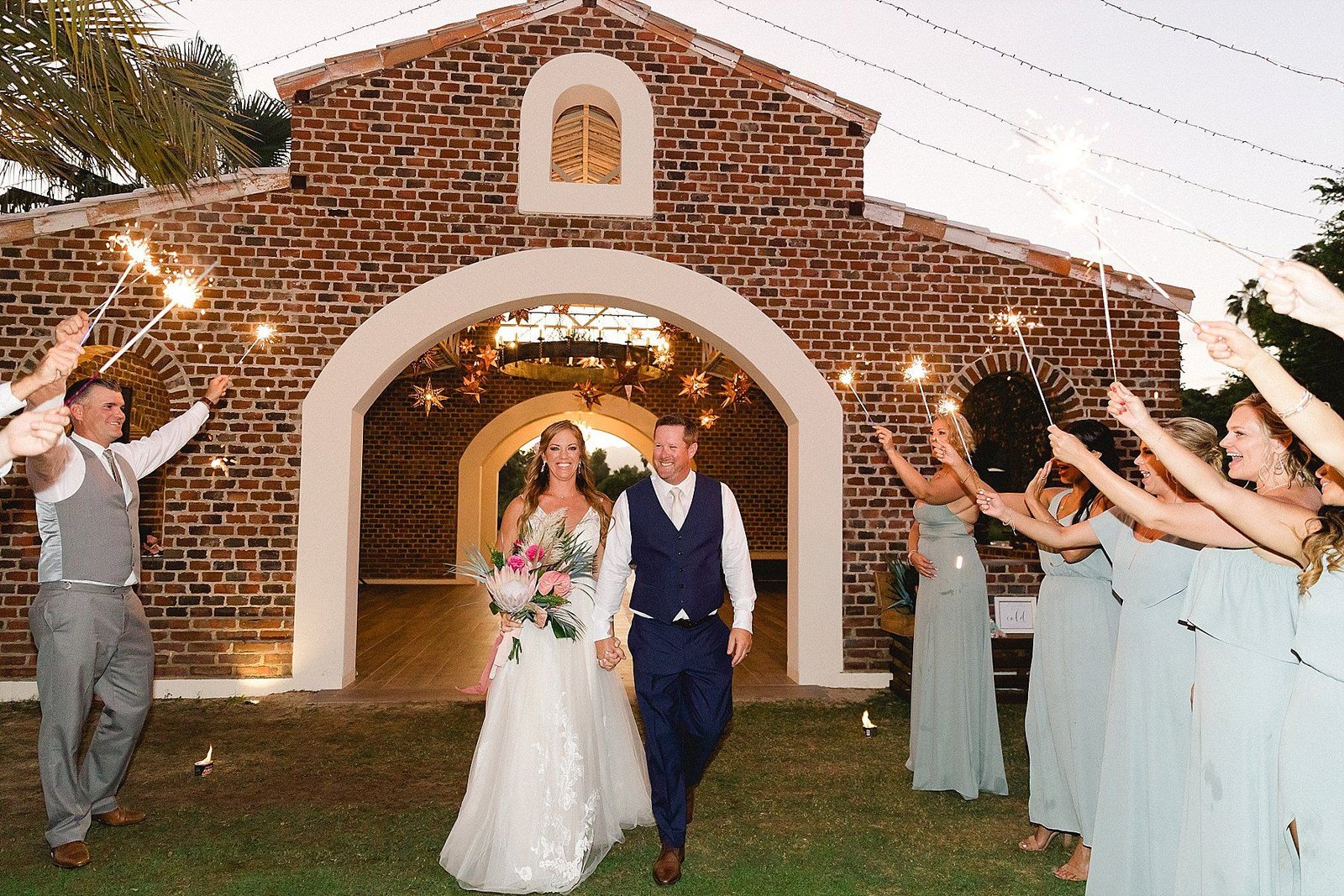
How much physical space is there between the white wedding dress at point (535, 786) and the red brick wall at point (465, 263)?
383 cm

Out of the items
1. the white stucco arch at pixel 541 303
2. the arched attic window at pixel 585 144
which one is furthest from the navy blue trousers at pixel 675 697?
the arched attic window at pixel 585 144

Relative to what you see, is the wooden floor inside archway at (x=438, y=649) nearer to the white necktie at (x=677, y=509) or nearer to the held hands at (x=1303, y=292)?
the white necktie at (x=677, y=509)

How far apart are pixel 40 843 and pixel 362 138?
17.5 feet

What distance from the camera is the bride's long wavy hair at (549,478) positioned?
4.31 metres

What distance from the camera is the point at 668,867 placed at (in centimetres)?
368

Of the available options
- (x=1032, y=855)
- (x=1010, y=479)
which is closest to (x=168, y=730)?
(x=1032, y=855)

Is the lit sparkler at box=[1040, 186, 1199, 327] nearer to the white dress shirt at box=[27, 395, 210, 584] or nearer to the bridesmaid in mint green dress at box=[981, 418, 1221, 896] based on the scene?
the bridesmaid in mint green dress at box=[981, 418, 1221, 896]

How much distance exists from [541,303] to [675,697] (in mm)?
4555

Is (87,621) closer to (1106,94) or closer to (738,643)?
(738,643)

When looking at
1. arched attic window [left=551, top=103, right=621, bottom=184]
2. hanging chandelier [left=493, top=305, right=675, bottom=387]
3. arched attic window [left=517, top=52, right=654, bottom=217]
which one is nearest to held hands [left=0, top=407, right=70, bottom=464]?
arched attic window [left=517, top=52, right=654, bottom=217]

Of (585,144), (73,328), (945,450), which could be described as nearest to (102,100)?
(73,328)

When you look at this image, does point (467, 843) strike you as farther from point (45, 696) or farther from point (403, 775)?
point (45, 696)

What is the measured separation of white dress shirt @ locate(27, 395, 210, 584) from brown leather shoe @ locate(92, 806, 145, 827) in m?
1.07

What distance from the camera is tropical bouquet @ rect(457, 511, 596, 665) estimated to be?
12.3 ft
